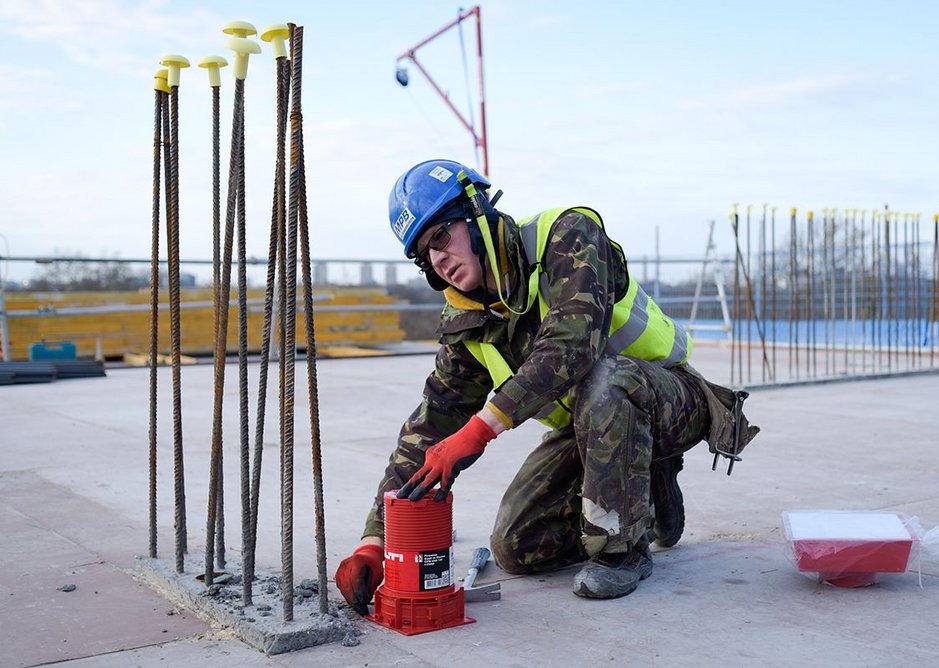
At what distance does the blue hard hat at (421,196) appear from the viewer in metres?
2.62

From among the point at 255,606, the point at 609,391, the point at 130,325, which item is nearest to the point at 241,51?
the point at 609,391

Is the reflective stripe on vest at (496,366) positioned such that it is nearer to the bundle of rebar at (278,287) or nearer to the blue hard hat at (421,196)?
the blue hard hat at (421,196)

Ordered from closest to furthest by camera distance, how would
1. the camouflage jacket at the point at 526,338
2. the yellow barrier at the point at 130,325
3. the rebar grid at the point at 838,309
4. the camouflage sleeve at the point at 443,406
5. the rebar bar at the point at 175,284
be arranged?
the camouflage jacket at the point at 526,338
the rebar bar at the point at 175,284
the camouflage sleeve at the point at 443,406
the rebar grid at the point at 838,309
the yellow barrier at the point at 130,325

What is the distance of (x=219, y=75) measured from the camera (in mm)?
2680

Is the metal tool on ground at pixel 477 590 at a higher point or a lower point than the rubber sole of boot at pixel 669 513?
lower

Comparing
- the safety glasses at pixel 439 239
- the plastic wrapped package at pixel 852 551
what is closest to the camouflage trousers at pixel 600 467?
the plastic wrapped package at pixel 852 551

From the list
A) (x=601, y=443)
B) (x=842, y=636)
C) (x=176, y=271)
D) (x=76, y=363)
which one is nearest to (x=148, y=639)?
(x=176, y=271)

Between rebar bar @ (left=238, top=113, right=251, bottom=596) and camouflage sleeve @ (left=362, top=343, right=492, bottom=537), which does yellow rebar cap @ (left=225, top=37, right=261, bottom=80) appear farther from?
camouflage sleeve @ (left=362, top=343, right=492, bottom=537)

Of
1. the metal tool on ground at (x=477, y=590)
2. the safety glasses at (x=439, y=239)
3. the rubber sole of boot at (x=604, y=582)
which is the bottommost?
the metal tool on ground at (x=477, y=590)

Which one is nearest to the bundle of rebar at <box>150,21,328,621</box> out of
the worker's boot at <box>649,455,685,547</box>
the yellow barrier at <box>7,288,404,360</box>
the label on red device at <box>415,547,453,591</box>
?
the label on red device at <box>415,547,453,591</box>

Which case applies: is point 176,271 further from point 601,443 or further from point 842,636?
point 842,636

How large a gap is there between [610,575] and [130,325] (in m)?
10.5

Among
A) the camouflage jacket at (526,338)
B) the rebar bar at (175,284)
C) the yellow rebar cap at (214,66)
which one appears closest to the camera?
the camouflage jacket at (526,338)

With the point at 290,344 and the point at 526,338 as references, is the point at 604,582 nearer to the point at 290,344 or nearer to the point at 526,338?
the point at 526,338
